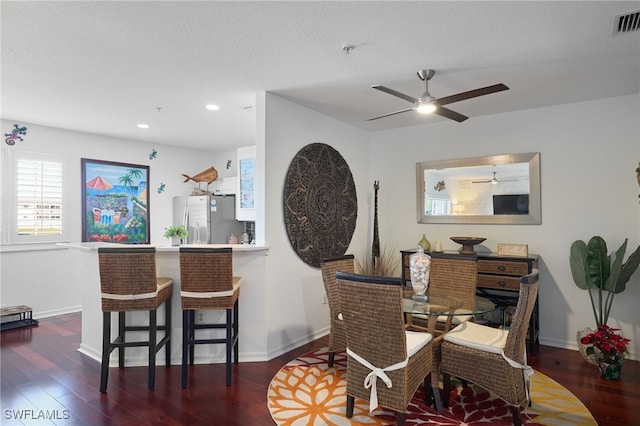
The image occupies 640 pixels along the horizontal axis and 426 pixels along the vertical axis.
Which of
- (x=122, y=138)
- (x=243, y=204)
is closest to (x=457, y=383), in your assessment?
(x=243, y=204)

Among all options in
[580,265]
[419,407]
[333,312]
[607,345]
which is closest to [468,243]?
Result: [580,265]

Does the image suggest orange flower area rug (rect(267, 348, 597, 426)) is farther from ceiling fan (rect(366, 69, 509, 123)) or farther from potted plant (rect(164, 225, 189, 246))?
ceiling fan (rect(366, 69, 509, 123))

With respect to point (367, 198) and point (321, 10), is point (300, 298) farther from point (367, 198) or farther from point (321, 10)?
point (321, 10)

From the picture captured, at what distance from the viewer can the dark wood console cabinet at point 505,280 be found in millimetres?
3700

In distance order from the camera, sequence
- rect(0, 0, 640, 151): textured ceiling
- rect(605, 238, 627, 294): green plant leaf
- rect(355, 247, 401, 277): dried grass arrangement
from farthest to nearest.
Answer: rect(355, 247, 401, 277): dried grass arrangement
rect(605, 238, 627, 294): green plant leaf
rect(0, 0, 640, 151): textured ceiling

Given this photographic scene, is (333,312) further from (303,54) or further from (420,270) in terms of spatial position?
(303,54)

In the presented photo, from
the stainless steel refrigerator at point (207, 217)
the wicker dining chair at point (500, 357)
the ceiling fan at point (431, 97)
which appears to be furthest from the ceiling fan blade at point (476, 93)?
the stainless steel refrigerator at point (207, 217)

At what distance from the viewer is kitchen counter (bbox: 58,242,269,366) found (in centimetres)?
344

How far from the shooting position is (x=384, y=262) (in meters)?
5.02

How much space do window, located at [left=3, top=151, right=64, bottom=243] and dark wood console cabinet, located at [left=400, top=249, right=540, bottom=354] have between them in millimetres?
4855

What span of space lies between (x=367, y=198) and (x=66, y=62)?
363 centimetres

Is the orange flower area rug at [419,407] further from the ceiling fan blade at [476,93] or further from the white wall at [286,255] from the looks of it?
the ceiling fan blade at [476,93]

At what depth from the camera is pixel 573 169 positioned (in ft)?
12.8

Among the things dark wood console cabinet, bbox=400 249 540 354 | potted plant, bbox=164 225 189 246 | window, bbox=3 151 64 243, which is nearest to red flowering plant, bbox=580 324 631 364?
dark wood console cabinet, bbox=400 249 540 354
